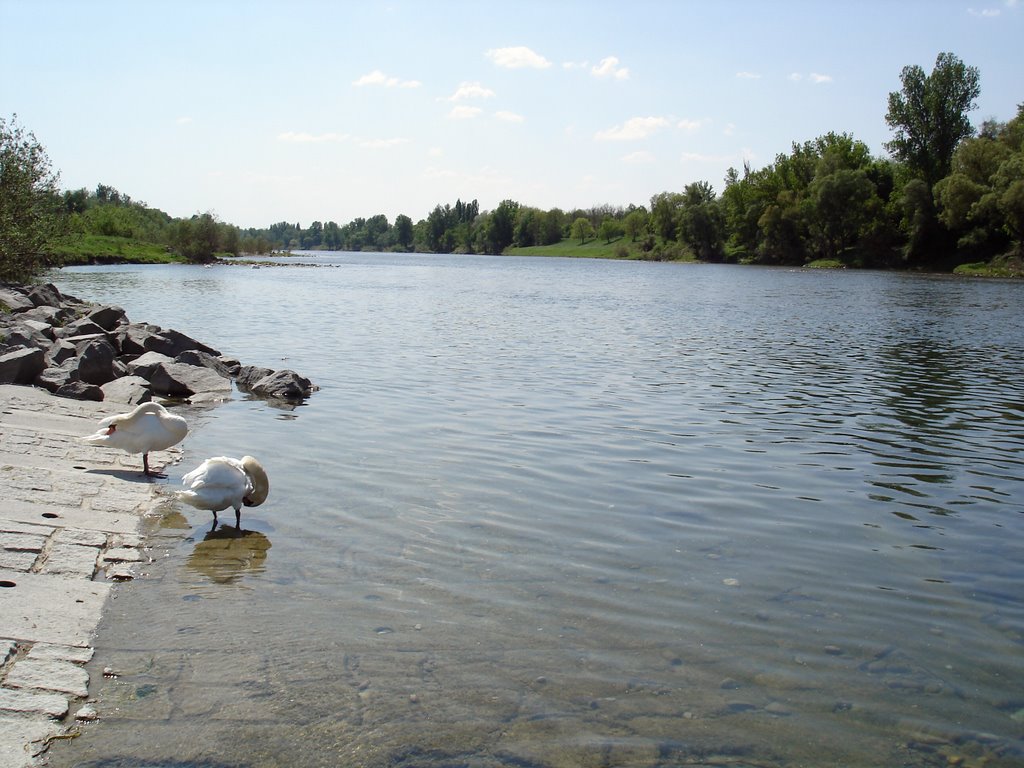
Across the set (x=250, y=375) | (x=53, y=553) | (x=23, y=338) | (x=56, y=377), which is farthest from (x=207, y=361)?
(x=53, y=553)

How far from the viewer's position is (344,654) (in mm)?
5848

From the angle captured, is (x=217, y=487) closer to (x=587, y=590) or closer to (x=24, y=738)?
(x=587, y=590)

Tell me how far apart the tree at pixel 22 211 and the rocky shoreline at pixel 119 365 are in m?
2.79

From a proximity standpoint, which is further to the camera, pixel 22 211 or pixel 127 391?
pixel 22 211

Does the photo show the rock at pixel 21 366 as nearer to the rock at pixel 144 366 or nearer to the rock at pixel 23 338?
the rock at pixel 23 338

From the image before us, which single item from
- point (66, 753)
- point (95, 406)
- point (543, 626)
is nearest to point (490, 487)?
point (543, 626)

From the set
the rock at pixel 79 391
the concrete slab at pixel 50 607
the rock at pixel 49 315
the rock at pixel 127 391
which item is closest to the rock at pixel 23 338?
the rock at pixel 79 391

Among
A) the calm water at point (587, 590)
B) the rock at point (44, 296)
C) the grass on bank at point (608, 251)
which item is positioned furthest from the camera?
the grass on bank at point (608, 251)

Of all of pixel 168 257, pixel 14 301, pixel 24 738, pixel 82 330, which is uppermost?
pixel 168 257

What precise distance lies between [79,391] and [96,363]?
1.76m

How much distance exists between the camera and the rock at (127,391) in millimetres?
14484

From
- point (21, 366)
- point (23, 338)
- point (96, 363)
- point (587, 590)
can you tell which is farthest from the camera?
point (23, 338)

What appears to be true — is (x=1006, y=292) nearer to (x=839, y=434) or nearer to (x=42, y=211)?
(x=839, y=434)

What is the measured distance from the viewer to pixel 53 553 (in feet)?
22.8
